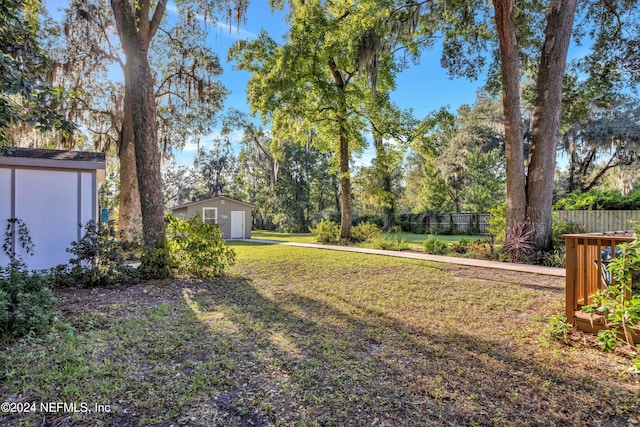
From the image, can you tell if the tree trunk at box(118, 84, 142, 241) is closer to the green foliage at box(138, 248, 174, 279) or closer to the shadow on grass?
the green foliage at box(138, 248, 174, 279)

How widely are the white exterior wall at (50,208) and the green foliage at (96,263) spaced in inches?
17.4

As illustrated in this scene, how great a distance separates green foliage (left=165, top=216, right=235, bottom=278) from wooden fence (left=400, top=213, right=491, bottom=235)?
1526 cm

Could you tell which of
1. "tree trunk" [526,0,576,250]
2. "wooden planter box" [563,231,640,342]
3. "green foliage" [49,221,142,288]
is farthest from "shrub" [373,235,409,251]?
"green foliage" [49,221,142,288]

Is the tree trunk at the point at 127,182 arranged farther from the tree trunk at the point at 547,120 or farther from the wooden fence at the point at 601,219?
the wooden fence at the point at 601,219

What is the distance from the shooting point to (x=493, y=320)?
3.84 m

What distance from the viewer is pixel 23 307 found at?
331cm

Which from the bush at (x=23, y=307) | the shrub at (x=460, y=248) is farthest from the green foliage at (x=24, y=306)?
the shrub at (x=460, y=248)

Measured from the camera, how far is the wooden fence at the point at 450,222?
18312 mm

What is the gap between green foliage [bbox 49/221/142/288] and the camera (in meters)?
5.37

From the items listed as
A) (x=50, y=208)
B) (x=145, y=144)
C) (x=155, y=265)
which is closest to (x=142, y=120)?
(x=145, y=144)

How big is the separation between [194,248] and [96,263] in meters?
1.66

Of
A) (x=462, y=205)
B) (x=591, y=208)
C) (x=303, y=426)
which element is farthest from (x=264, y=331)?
(x=462, y=205)

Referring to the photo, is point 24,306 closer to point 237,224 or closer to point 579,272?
point 579,272

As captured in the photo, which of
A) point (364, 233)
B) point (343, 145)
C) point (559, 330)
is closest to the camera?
point (559, 330)
